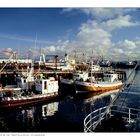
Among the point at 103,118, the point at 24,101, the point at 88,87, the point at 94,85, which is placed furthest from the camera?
the point at 94,85

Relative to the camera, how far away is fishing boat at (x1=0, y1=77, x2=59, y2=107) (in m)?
12.4

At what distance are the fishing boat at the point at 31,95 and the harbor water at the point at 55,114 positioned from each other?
275mm

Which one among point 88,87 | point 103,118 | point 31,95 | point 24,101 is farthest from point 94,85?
point 103,118

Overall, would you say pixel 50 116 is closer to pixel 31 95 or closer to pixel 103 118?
pixel 31 95

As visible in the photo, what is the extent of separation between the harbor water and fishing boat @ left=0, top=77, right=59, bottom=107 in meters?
0.28

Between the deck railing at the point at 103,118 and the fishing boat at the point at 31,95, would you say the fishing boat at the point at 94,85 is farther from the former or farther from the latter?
the deck railing at the point at 103,118

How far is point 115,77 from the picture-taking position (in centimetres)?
2080

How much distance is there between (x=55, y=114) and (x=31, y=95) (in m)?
2.23

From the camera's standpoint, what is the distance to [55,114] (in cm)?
1143

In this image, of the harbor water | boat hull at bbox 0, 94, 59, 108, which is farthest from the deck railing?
boat hull at bbox 0, 94, 59, 108

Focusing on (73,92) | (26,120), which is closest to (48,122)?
(26,120)
